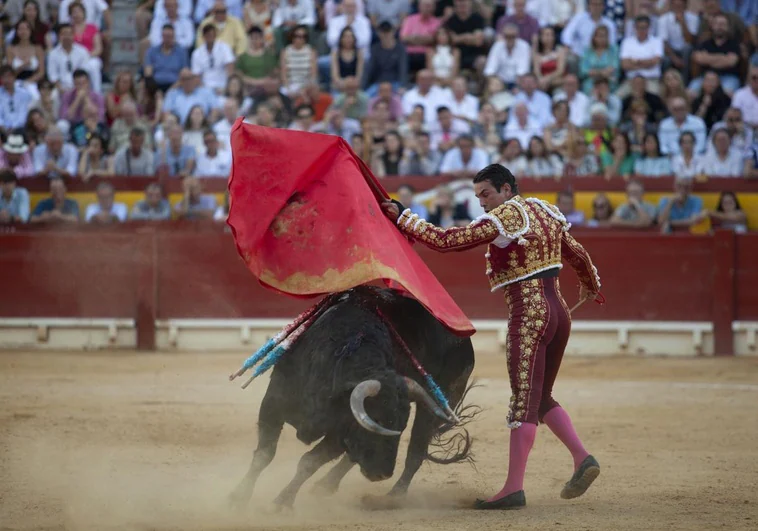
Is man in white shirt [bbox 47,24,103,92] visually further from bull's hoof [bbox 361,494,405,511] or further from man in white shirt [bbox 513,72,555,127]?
bull's hoof [bbox 361,494,405,511]

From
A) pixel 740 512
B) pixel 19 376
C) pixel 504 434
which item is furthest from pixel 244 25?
pixel 740 512

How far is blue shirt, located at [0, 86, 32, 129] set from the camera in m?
11.0

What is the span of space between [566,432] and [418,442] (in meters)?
0.61

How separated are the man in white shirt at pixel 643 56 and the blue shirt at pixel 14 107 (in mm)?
5523

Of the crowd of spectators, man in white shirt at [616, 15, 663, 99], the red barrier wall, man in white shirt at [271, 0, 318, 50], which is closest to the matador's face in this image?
the red barrier wall

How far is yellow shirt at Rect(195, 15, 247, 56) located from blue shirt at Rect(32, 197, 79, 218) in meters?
2.34

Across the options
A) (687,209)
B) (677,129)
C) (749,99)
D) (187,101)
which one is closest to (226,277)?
(187,101)

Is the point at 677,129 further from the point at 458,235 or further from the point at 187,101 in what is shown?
the point at 458,235

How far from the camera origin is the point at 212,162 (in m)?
10.4

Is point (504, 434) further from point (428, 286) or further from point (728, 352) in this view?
point (728, 352)

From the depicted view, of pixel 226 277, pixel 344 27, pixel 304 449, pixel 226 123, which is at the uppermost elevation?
pixel 344 27

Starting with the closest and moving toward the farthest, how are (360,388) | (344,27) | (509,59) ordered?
(360,388), (509,59), (344,27)

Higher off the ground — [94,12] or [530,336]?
[94,12]

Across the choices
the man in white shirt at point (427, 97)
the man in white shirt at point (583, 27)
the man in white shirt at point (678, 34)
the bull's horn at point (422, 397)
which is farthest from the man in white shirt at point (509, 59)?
the bull's horn at point (422, 397)
